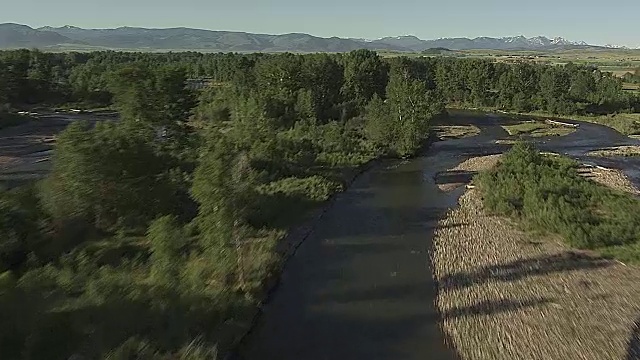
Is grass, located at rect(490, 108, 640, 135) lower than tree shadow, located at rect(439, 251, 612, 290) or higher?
lower

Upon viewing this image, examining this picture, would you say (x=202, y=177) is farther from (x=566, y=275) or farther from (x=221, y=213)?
(x=566, y=275)

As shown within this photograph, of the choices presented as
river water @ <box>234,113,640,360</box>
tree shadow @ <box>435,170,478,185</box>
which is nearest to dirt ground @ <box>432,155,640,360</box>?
river water @ <box>234,113,640,360</box>

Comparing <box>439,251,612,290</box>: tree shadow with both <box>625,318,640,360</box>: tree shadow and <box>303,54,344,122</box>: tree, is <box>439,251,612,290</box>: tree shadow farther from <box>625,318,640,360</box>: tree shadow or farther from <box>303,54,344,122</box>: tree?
<box>303,54,344,122</box>: tree

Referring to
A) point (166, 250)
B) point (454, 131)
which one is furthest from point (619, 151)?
point (166, 250)

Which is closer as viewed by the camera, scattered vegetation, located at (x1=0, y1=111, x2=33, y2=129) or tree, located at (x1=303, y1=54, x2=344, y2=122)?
scattered vegetation, located at (x1=0, y1=111, x2=33, y2=129)

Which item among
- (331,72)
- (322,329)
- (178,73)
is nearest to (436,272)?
(322,329)

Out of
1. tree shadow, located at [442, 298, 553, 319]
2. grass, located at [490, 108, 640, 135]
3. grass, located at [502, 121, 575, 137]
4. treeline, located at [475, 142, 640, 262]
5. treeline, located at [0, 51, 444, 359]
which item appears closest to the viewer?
treeline, located at [0, 51, 444, 359]
